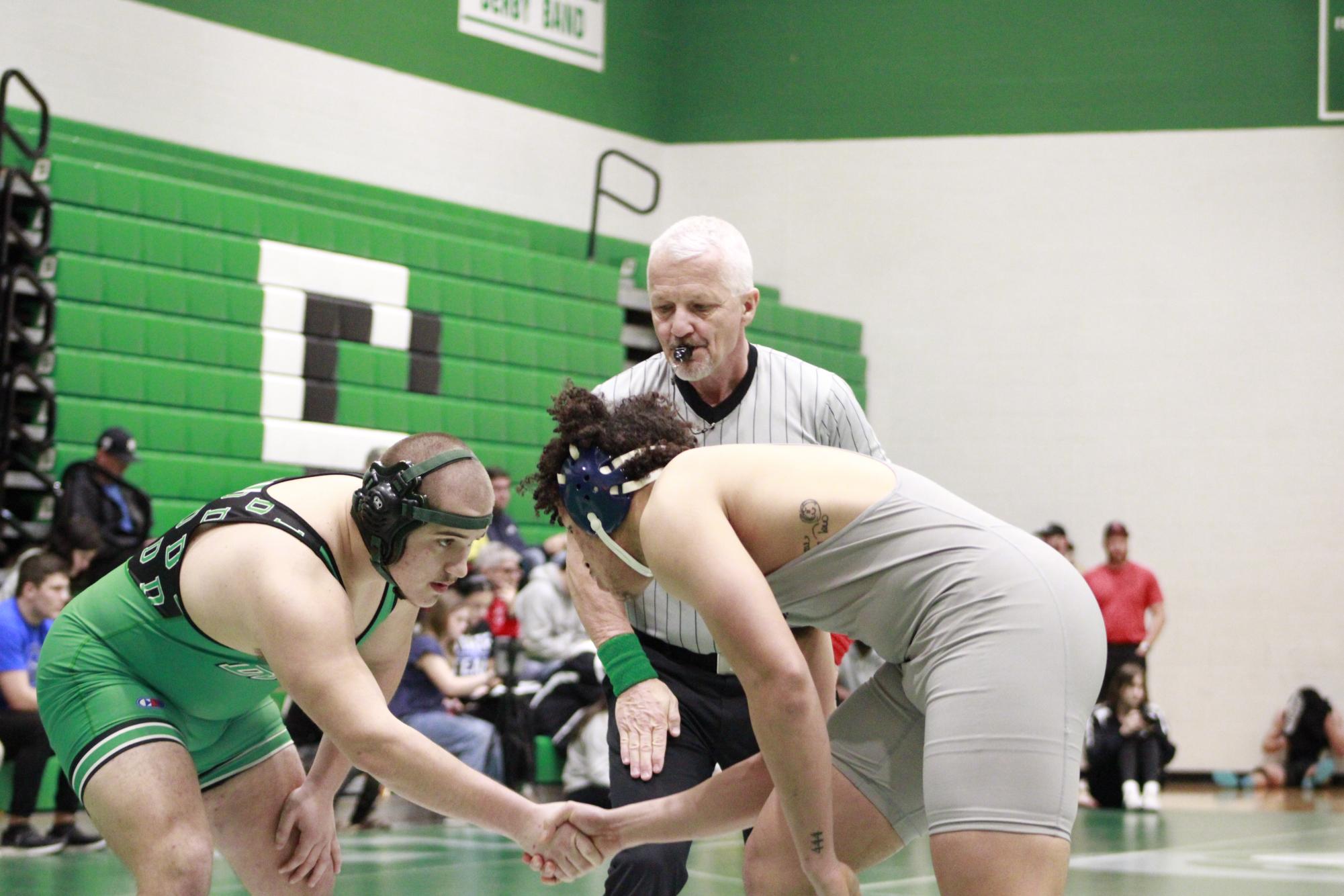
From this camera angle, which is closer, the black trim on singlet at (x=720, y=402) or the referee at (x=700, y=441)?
the referee at (x=700, y=441)

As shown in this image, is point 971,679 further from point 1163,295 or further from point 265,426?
point 1163,295

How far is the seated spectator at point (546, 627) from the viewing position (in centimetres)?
908

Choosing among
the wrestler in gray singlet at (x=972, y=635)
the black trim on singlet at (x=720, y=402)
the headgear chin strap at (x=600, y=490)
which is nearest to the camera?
the wrestler in gray singlet at (x=972, y=635)

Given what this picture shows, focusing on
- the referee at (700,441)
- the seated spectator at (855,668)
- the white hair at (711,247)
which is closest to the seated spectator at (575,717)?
the seated spectator at (855,668)

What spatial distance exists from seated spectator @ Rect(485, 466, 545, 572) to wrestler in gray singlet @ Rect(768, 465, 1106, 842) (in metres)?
6.96

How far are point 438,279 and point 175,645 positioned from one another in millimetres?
8593

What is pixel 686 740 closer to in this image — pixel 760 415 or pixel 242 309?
pixel 760 415

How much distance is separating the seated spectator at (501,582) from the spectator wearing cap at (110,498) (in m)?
1.92

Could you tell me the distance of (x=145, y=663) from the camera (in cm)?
335

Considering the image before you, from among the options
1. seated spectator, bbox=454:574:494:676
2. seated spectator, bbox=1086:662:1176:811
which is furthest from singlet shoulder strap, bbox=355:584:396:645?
seated spectator, bbox=1086:662:1176:811

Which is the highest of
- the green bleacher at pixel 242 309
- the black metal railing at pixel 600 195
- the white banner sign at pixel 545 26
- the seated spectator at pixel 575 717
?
the white banner sign at pixel 545 26

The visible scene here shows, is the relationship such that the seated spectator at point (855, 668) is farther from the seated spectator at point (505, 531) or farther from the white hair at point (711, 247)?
the white hair at point (711, 247)

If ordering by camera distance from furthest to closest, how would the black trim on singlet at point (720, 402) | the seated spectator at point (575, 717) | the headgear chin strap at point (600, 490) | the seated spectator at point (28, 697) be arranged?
1. the seated spectator at point (575, 717)
2. the seated spectator at point (28, 697)
3. the black trim on singlet at point (720, 402)
4. the headgear chin strap at point (600, 490)

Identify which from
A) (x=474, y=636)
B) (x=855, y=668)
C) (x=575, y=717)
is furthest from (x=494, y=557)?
(x=855, y=668)
